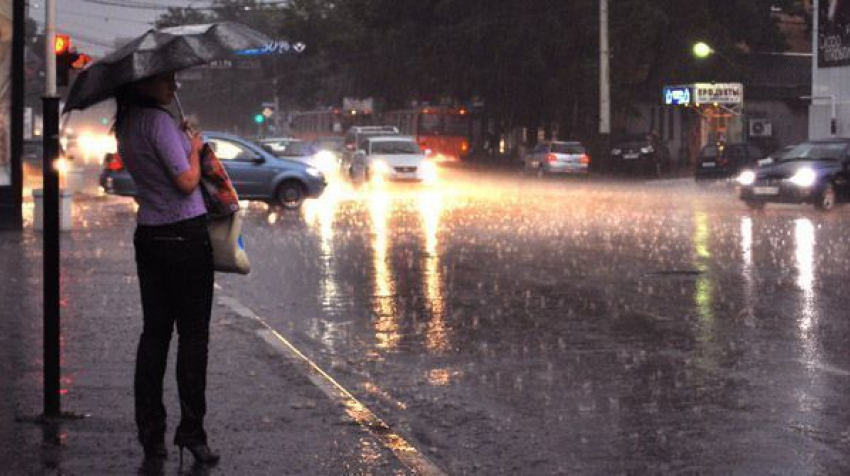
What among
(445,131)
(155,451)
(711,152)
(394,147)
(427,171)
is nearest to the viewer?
(155,451)

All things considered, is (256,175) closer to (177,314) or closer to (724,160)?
(724,160)

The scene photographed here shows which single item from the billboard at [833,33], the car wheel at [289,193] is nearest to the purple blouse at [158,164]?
the car wheel at [289,193]

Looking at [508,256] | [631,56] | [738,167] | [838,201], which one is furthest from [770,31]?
[508,256]

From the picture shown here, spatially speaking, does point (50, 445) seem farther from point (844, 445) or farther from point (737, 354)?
point (737, 354)

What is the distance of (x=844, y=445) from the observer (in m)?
7.38

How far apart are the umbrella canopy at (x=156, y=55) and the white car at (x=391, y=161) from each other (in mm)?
36612

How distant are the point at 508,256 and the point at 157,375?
12339 millimetres

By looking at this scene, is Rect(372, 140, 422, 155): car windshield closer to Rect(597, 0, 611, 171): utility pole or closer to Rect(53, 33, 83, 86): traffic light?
Rect(597, 0, 611, 171): utility pole

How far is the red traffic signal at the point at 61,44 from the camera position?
19.6 metres

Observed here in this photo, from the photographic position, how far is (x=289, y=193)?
102 feet

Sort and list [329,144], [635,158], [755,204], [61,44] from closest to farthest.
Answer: [61,44] → [755,204] → [635,158] → [329,144]

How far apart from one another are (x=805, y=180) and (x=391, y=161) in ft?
55.0

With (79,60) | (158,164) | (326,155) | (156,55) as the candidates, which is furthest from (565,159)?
(158,164)

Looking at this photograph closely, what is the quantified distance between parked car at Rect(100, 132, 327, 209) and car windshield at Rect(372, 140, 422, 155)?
13.5m
